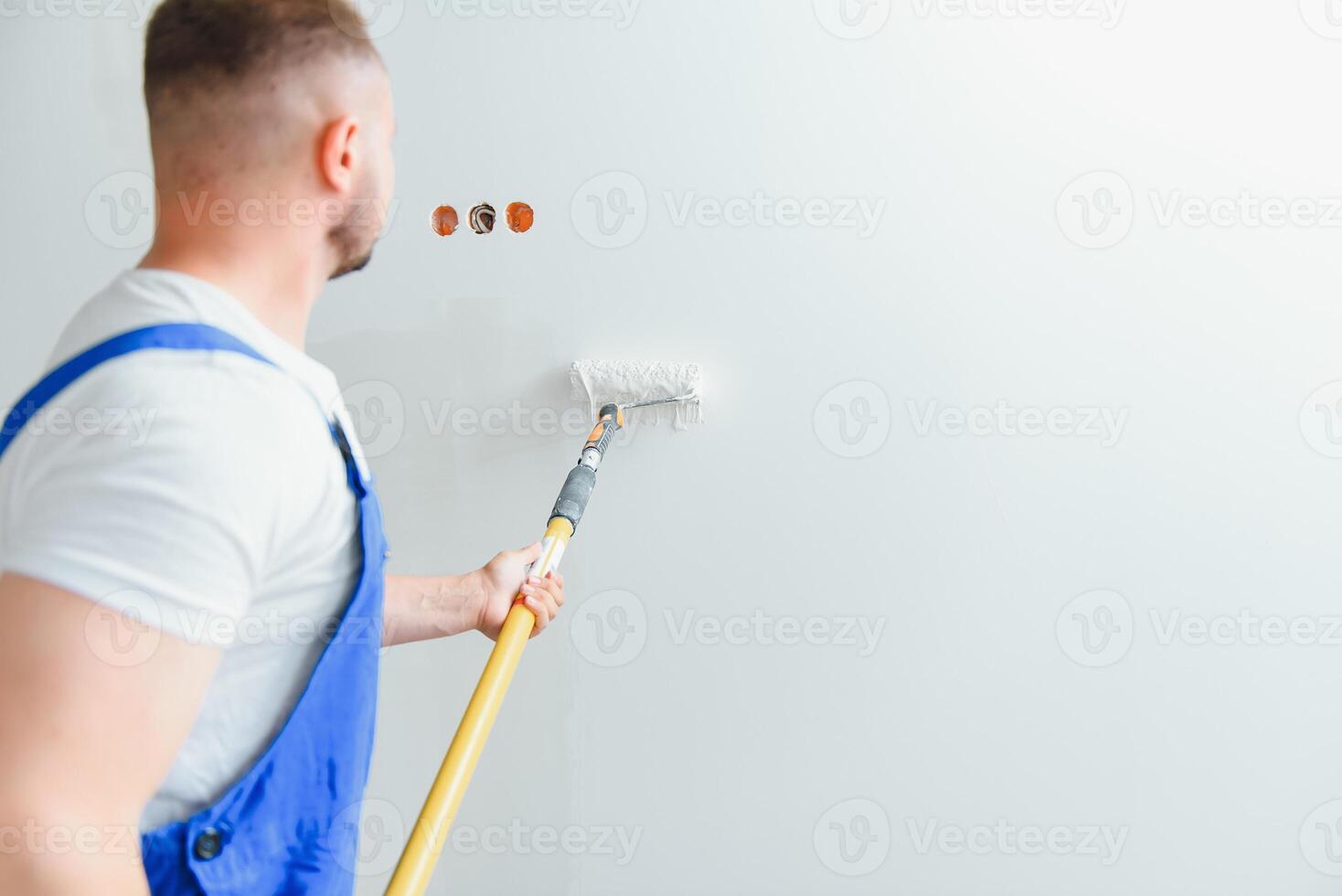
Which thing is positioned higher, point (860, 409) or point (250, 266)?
point (860, 409)

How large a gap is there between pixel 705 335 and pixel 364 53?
0.73 m

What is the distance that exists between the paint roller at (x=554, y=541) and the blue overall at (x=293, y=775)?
66 mm

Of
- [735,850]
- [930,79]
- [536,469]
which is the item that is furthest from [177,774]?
[930,79]

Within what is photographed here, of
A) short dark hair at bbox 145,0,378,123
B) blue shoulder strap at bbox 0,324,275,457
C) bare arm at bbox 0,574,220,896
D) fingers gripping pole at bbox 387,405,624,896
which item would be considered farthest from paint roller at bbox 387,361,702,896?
short dark hair at bbox 145,0,378,123

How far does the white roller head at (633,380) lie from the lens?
53.5 inches

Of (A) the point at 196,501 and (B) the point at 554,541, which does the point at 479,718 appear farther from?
(A) the point at 196,501

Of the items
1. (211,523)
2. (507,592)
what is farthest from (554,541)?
(211,523)

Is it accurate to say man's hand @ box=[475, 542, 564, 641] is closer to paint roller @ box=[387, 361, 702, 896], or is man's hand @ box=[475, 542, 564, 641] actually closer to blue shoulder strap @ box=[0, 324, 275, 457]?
paint roller @ box=[387, 361, 702, 896]

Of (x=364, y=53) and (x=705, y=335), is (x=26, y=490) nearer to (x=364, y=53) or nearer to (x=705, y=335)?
(x=364, y=53)

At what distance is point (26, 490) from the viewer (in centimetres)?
54

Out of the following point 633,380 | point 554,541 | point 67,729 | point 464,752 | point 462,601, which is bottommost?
point 67,729

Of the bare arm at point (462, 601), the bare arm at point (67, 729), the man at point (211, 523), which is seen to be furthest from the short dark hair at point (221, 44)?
the bare arm at point (462, 601)

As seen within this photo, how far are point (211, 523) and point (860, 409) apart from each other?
3.25ft

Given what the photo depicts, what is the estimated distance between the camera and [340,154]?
686mm
